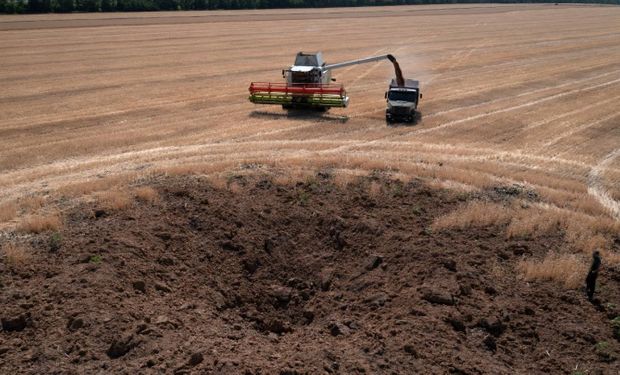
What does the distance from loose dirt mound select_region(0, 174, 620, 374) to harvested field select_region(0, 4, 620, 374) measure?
0.14ft

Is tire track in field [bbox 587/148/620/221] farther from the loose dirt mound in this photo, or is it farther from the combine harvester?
the combine harvester

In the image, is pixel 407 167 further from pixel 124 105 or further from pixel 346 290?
pixel 124 105

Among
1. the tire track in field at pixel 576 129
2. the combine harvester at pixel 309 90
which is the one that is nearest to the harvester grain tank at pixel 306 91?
the combine harvester at pixel 309 90

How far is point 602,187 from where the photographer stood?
56.2 feet

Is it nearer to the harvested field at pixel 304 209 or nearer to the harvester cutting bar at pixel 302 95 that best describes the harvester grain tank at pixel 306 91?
the harvester cutting bar at pixel 302 95

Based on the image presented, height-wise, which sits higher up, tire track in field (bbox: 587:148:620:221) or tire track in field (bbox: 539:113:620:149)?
tire track in field (bbox: 539:113:620:149)

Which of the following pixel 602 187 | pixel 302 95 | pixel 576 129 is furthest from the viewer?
pixel 302 95

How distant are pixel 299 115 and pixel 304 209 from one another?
45.5 ft

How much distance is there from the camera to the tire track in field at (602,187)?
1506 centimetres

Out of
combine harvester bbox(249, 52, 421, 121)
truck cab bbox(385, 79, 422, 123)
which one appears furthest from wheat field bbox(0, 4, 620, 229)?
truck cab bbox(385, 79, 422, 123)

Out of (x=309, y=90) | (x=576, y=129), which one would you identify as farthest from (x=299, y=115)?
(x=576, y=129)

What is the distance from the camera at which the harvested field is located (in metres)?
8.19

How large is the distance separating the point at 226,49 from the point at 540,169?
3643cm

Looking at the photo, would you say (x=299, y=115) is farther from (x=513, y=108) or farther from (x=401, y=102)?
(x=513, y=108)
